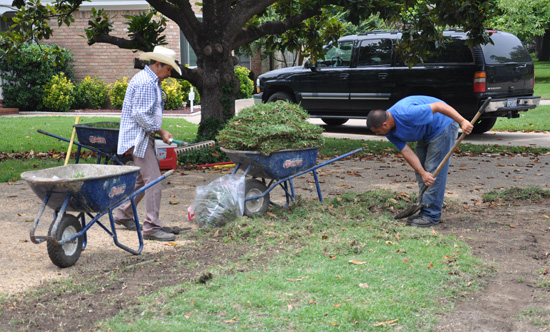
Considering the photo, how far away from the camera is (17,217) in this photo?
7.22m

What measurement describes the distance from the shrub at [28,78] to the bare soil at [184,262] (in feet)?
41.3

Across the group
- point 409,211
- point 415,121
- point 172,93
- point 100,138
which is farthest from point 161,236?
point 172,93

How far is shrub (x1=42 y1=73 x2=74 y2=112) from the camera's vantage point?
2052cm

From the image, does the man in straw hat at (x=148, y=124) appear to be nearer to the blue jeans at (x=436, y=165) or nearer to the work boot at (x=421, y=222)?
the work boot at (x=421, y=222)

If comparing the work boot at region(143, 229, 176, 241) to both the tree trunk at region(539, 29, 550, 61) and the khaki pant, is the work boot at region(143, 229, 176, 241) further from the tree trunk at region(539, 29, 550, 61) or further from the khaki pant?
the tree trunk at region(539, 29, 550, 61)

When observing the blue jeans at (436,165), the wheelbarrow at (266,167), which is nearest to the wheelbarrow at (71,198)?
the wheelbarrow at (266,167)

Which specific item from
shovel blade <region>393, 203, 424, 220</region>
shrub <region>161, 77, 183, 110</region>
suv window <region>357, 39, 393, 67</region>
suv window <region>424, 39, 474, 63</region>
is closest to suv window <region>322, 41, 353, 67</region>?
suv window <region>357, 39, 393, 67</region>

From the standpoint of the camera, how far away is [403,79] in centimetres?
1373

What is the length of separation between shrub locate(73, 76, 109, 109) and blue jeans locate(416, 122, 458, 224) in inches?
641

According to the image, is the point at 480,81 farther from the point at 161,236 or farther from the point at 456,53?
the point at 161,236

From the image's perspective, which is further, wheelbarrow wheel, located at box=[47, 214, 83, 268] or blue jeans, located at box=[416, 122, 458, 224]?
blue jeans, located at box=[416, 122, 458, 224]

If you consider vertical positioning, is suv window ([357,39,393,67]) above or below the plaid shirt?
above

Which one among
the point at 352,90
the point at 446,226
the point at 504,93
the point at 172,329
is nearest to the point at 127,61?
the point at 352,90

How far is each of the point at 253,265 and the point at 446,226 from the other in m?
2.41
